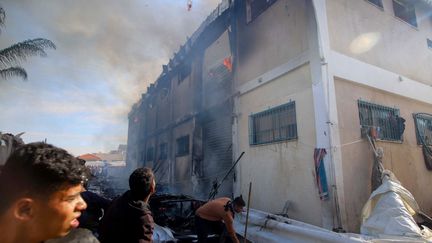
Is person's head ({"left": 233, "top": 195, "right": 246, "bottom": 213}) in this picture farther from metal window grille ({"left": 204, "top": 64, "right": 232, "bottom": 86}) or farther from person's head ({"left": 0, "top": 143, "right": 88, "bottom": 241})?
metal window grille ({"left": 204, "top": 64, "right": 232, "bottom": 86})

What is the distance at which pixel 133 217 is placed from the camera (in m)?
2.40

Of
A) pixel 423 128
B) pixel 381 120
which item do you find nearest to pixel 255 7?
pixel 381 120

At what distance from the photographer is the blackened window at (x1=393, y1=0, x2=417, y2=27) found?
923 cm

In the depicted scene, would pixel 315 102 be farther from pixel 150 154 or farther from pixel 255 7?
pixel 150 154

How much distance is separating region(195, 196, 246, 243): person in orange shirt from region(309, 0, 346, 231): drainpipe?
230 cm

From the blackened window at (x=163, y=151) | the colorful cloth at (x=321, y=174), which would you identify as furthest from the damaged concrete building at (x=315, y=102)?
the blackened window at (x=163, y=151)

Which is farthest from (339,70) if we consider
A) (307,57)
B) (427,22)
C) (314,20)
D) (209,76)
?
(427,22)

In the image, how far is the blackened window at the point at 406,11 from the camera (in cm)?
923

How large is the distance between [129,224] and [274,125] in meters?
5.72

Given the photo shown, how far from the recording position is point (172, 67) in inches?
625

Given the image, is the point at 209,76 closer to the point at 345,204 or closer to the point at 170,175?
the point at 170,175

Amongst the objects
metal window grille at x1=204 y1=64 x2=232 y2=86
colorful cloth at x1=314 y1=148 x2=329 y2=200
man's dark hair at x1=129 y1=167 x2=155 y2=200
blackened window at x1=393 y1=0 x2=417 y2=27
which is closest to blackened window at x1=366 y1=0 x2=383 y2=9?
blackened window at x1=393 y1=0 x2=417 y2=27

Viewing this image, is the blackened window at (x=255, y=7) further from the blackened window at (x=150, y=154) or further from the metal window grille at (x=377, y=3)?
the blackened window at (x=150, y=154)

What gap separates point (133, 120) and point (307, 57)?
23418 mm
